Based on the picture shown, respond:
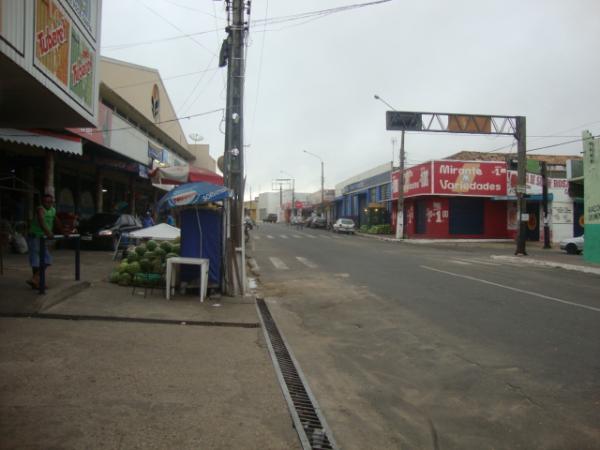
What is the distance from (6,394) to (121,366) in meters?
1.10

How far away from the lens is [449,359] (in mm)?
6047

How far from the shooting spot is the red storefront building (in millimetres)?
36344

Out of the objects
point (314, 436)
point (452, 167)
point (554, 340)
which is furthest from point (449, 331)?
point (452, 167)

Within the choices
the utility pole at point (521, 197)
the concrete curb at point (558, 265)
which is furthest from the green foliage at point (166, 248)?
Result: the utility pole at point (521, 197)

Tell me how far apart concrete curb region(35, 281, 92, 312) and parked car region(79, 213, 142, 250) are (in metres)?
8.11

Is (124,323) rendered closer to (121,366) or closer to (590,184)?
(121,366)

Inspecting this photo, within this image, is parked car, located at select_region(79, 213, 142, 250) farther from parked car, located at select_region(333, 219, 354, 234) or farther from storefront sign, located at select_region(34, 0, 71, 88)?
parked car, located at select_region(333, 219, 354, 234)

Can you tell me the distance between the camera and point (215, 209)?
932 cm

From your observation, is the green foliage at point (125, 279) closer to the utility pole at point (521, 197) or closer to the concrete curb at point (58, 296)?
the concrete curb at point (58, 296)

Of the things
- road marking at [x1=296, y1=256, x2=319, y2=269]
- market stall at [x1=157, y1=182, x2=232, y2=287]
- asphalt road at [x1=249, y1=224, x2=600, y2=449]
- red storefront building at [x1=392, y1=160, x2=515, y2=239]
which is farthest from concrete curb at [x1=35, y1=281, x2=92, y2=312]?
red storefront building at [x1=392, y1=160, x2=515, y2=239]

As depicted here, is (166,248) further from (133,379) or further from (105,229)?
(105,229)

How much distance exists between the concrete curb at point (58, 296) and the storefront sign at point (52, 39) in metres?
3.00

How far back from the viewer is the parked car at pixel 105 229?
1652 centimetres

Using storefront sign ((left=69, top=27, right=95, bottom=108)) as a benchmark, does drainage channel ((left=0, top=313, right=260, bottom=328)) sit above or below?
below
